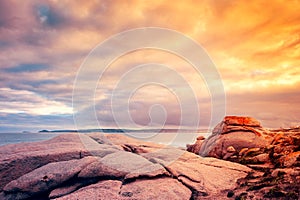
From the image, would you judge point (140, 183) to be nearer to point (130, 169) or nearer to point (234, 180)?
point (130, 169)

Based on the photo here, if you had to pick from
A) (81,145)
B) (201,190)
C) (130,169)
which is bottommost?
(201,190)

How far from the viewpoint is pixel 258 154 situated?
25797 mm

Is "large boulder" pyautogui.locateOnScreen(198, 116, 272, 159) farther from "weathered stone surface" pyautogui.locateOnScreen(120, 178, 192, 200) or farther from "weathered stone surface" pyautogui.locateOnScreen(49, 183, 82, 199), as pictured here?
"weathered stone surface" pyautogui.locateOnScreen(49, 183, 82, 199)

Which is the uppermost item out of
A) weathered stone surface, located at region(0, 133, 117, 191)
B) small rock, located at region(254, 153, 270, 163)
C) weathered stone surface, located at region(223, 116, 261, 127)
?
weathered stone surface, located at region(223, 116, 261, 127)

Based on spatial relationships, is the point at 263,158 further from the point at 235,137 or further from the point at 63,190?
the point at 63,190

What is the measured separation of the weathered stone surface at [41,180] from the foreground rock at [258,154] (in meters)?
11.3

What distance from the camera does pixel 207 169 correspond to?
20469 millimetres

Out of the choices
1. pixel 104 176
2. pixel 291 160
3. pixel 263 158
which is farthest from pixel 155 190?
pixel 263 158

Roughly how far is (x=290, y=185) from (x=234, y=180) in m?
4.38

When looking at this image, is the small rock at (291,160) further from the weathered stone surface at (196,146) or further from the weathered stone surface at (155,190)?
the weathered stone surface at (196,146)

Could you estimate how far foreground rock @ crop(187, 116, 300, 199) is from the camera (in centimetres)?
1587

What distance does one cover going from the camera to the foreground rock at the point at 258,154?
15867 millimetres

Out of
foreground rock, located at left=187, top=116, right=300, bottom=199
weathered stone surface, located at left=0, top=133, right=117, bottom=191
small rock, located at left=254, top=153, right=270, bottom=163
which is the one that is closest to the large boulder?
foreground rock, located at left=187, top=116, right=300, bottom=199

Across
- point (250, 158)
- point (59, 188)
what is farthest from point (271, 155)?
point (59, 188)
